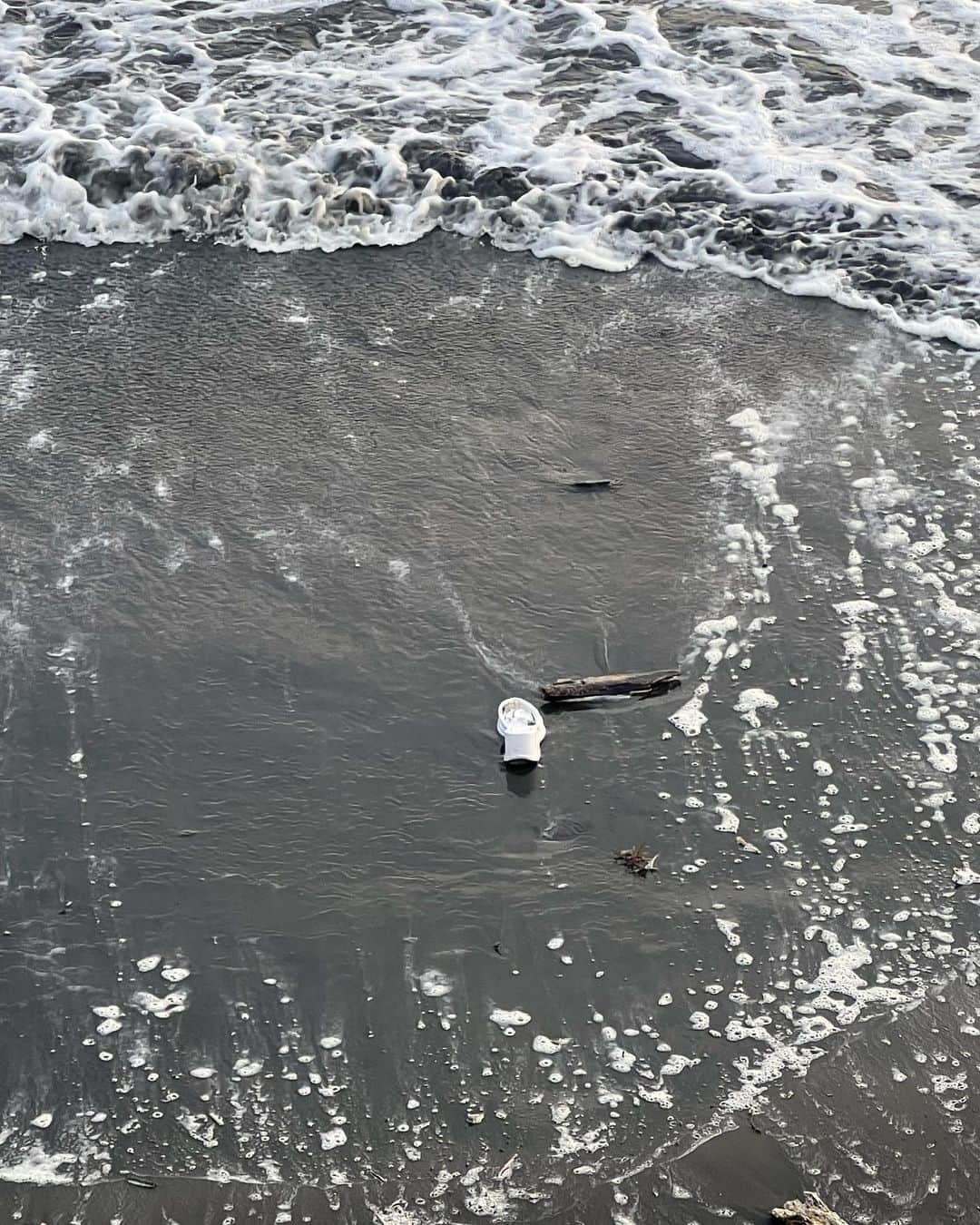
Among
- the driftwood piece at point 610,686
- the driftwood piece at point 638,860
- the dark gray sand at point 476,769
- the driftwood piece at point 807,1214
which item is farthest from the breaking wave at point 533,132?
the driftwood piece at point 807,1214

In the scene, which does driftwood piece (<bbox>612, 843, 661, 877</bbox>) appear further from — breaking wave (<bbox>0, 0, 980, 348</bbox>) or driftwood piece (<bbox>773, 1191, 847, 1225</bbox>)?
breaking wave (<bbox>0, 0, 980, 348</bbox>)

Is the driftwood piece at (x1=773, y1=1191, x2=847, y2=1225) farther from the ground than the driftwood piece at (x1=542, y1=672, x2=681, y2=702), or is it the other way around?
the driftwood piece at (x1=542, y1=672, x2=681, y2=702)

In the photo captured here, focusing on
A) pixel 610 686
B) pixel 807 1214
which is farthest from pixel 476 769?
pixel 807 1214

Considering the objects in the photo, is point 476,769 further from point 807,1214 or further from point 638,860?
point 807,1214

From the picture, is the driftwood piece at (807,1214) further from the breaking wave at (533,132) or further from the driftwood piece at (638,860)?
the breaking wave at (533,132)

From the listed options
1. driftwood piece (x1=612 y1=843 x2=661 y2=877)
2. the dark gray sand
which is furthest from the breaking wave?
driftwood piece (x1=612 y1=843 x2=661 y2=877)
